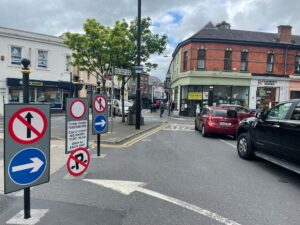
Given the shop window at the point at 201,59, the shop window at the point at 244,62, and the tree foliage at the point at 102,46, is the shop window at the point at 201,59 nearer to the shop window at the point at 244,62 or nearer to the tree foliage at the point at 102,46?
the shop window at the point at 244,62

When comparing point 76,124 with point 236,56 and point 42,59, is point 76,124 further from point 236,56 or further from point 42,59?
point 236,56

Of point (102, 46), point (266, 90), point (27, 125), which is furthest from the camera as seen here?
point (266, 90)

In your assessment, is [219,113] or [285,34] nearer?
[219,113]

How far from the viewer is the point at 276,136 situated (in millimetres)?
6176

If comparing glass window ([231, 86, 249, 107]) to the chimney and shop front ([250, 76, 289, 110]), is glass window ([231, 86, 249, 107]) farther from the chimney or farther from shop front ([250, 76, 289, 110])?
the chimney

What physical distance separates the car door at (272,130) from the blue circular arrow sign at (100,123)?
4146 mm

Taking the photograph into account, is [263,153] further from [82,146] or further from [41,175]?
[41,175]

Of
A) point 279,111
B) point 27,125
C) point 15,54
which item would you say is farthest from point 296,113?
point 15,54

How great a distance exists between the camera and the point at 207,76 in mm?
27891

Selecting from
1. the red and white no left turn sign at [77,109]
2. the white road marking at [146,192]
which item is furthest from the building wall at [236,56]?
the white road marking at [146,192]

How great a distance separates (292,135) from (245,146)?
7.50 ft

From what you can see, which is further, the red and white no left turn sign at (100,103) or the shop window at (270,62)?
the shop window at (270,62)

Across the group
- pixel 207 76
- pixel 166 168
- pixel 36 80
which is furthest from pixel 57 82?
pixel 166 168

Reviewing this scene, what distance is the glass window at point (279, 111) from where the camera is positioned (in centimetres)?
609
